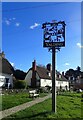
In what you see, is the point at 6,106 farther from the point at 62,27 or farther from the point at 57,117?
the point at 62,27

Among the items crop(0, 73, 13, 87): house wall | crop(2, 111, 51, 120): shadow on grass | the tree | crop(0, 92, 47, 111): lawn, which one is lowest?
crop(2, 111, 51, 120): shadow on grass

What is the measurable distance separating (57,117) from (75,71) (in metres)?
134

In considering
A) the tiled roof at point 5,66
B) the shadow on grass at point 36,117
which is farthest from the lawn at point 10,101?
the tiled roof at point 5,66

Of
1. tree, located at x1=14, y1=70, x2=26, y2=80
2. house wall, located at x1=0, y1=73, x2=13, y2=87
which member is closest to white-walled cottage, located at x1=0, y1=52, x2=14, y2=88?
house wall, located at x1=0, y1=73, x2=13, y2=87

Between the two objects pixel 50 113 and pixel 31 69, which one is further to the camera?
pixel 31 69

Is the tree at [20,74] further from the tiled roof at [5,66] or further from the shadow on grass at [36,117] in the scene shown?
the shadow on grass at [36,117]

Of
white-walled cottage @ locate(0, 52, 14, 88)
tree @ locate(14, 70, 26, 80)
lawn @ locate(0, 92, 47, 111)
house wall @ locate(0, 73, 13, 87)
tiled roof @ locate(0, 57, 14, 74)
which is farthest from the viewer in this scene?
tree @ locate(14, 70, 26, 80)

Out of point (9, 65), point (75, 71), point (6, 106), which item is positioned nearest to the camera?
point (6, 106)

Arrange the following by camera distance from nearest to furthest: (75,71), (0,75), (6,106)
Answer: (6,106), (0,75), (75,71)

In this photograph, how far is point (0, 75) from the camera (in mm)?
50000

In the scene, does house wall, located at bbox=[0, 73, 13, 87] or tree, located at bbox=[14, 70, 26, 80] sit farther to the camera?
tree, located at bbox=[14, 70, 26, 80]

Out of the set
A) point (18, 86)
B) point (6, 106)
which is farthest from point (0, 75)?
point (6, 106)

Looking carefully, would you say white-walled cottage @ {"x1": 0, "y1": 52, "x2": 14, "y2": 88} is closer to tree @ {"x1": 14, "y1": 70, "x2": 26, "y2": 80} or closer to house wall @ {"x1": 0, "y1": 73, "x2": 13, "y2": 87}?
house wall @ {"x1": 0, "y1": 73, "x2": 13, "y2": 87}

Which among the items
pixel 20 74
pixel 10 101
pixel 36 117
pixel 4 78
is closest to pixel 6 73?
pixel 4 78
